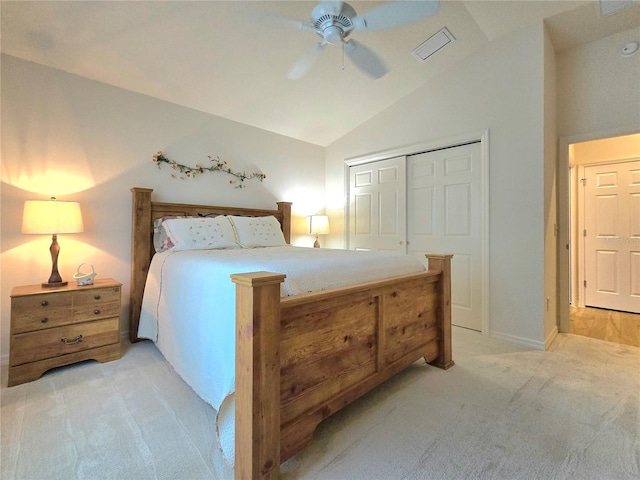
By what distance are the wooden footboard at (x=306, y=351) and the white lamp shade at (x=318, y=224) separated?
2285 mm

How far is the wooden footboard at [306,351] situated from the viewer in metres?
1.13

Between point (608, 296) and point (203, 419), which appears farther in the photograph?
point (608, 296)

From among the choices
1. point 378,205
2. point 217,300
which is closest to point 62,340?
point 217,300

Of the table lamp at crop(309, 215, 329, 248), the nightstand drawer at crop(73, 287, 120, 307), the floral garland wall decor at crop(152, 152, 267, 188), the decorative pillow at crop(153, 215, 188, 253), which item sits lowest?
the nightstand drawer at crop(73, 287, 120, 307)

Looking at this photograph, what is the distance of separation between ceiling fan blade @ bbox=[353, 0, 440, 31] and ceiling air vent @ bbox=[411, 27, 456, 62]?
1.20m

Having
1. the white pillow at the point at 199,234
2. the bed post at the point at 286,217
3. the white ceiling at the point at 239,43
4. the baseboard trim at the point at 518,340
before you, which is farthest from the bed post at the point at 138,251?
the baseboard trim at the point at 518,340

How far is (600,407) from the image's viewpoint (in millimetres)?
1714

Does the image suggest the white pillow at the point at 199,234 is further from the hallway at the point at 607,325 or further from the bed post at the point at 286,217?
the hallway at the point at 607,325

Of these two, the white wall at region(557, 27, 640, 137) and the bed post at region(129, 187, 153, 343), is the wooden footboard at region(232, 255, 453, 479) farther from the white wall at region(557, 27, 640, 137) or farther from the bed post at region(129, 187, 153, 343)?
the white wall at region(557, 27, 640, 137)

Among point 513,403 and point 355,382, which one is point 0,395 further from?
point 513,403

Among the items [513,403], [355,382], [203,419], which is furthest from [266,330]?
[513,403]

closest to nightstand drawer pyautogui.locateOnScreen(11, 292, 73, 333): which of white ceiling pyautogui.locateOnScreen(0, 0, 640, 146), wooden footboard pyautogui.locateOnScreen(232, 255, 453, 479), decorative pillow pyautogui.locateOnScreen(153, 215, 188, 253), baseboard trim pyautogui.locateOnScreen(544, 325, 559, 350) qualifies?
decorative pillow pyautogui.locateOnScreen(153, 215, 188, 253)

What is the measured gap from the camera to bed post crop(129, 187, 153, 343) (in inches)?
109

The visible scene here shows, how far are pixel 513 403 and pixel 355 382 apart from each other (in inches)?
39.3
